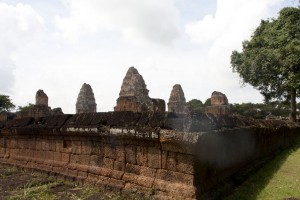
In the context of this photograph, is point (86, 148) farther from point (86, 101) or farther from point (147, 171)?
point (86, 101)

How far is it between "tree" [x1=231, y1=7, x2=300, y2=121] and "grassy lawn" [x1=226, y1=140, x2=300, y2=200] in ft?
45.1

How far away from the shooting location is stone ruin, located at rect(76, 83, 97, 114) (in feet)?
43.2

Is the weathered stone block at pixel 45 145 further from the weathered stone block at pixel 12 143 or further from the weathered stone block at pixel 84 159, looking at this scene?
the weathered stone block at pixel 12 143

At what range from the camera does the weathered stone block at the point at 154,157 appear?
4141 mm

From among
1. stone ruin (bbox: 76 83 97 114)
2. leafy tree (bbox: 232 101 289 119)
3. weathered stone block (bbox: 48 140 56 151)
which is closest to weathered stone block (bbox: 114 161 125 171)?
weathered stone block (bbox: 48 140 56 151)

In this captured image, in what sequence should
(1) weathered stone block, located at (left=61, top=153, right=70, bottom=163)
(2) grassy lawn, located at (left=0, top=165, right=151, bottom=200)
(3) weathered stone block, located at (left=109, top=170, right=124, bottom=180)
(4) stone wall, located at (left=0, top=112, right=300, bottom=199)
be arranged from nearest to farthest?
(4) stone wall, located at (left=0, top=112, right=300, bottom=199), (2) grassy lawn, located at (left=0, top=165, right=151, bottom=200), (3) weathered stone block, located at (left=109, top=170, right=124, bottom=180), (1) weathered stone block, located at (left=61, top=153, right=70, bottom=163)

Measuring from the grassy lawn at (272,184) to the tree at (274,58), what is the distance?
13.8 metres

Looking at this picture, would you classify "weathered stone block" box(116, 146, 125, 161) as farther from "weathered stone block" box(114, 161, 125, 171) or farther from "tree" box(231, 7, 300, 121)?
"tree" box(231, 7, 300, 121)

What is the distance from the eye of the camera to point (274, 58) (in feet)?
67.1

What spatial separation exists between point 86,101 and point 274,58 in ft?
44.4

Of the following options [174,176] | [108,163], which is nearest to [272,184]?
[174,176]

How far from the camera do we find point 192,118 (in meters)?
4.02

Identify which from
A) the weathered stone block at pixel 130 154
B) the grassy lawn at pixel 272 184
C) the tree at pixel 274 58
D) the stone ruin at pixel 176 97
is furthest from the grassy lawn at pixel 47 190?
the tree at pixel 274 58

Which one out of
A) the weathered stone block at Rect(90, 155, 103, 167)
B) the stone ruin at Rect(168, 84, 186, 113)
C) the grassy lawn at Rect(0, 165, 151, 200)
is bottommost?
the grassy lawn at Rect(0, 165, 151, 200)
